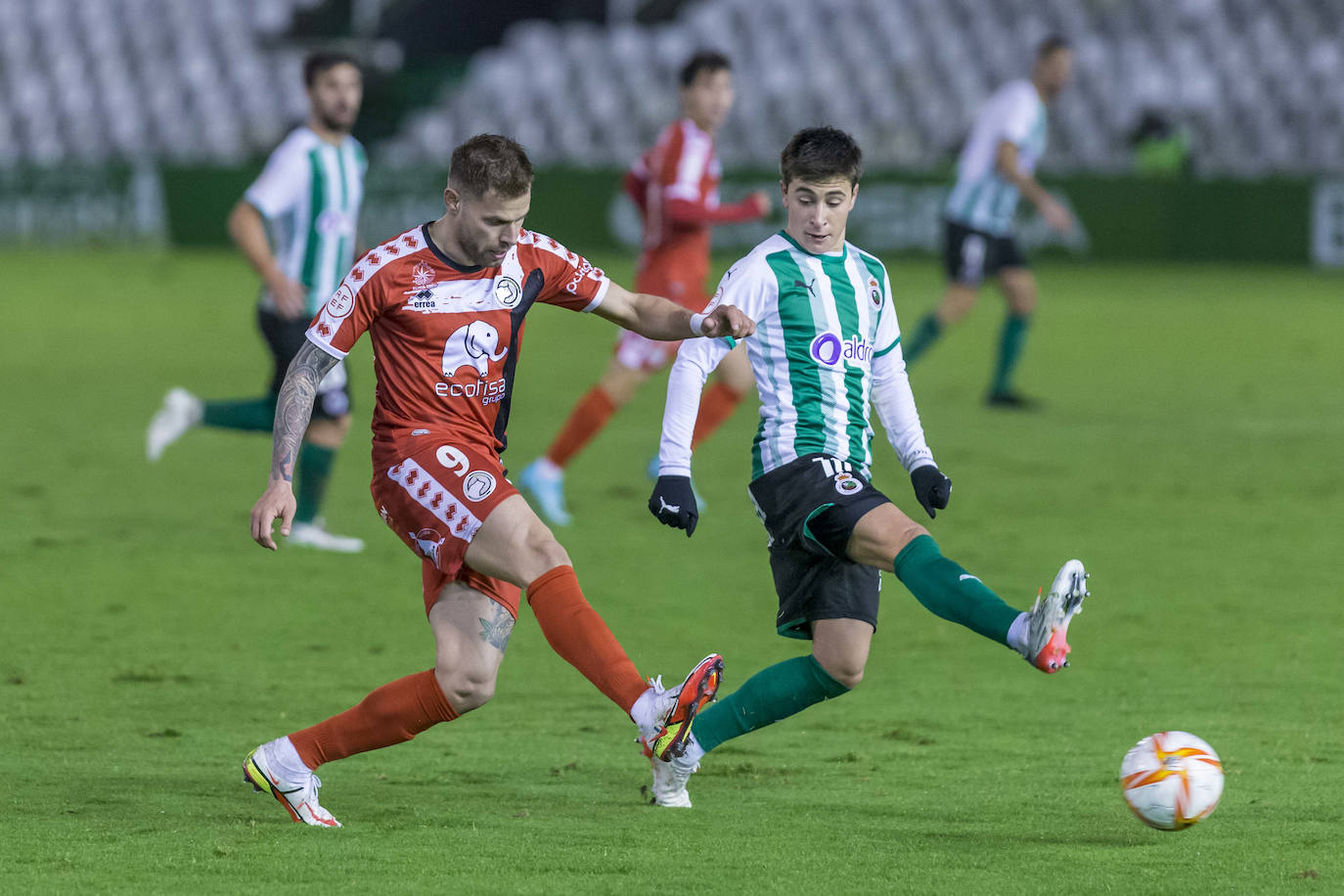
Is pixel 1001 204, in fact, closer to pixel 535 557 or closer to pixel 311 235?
pixel 311 235

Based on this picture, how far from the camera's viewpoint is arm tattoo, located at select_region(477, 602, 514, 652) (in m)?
4.39

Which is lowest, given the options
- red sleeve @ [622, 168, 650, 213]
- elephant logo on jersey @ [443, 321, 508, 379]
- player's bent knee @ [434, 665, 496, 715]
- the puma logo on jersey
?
player's bent knee @ [434, 665, 496, 715]

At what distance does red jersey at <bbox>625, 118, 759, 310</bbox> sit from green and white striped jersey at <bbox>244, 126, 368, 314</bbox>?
161 cm

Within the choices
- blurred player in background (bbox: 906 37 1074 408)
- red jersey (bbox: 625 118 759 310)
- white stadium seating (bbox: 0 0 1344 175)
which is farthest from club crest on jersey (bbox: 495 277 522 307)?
white stadium seating (bbox: 0 0 1344 175)

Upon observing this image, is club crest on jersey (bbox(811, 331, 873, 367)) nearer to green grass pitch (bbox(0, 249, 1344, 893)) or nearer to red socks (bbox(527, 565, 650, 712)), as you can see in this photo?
red socks (bbox(527, 565, 650, 712))

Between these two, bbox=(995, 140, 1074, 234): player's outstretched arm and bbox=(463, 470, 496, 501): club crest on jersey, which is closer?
bbox=(463, 470, 496, 501): club crest on jersey

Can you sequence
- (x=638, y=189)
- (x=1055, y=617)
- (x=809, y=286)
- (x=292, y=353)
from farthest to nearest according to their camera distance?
(x=638, y=189) < (x=292, y=353) < (x=809, y=286) < (x=1055, y=617)

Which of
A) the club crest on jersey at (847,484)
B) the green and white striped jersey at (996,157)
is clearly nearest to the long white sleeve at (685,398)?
the club crest on jersey at (847,484)

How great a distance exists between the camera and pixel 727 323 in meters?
4.46

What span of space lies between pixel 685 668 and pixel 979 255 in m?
6.76

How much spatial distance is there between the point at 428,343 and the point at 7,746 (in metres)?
1.70

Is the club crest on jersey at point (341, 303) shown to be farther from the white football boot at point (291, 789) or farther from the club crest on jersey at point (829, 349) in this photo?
the club crest on jersey at point (829, 349)

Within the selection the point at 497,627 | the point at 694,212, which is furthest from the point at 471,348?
the point at 694,212

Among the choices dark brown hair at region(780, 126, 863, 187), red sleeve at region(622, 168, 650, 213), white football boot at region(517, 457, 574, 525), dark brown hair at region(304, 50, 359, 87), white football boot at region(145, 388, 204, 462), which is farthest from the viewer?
red sleeve at region(622, 168, 650, 213)
